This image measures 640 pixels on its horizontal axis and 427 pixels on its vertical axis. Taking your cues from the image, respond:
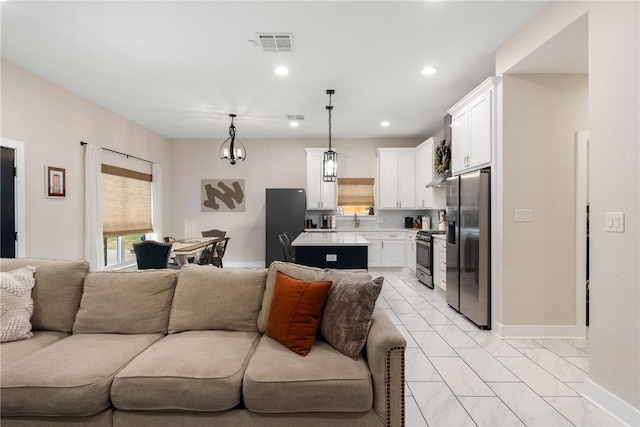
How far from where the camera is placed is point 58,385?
61.9 inches

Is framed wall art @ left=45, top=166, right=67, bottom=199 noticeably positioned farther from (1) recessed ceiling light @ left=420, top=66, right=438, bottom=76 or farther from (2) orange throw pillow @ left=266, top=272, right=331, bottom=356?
(1) recessed ceiling light @ left=420, top=66, right=438, bottom=76

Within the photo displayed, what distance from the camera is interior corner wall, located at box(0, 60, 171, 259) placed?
3.67 meters

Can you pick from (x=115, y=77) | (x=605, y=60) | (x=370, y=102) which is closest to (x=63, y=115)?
(x=115, y=77)

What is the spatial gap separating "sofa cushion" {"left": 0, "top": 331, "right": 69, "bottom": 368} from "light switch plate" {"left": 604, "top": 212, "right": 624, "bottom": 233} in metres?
3.51

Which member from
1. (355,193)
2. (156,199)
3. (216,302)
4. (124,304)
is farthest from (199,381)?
(355,193)

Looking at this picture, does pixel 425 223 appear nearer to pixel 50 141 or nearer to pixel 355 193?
pixel 355 193

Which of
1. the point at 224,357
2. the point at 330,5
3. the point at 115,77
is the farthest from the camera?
the point at 115,77

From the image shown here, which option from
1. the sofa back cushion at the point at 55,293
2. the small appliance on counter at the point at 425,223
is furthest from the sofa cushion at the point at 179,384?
the small appliance on counter at the point at 425,223

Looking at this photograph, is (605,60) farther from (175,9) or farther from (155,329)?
(155,329)

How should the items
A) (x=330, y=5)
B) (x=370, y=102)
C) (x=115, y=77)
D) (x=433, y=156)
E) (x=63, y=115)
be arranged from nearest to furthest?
(x=330, y=5)
(x=115, y=77)
(x=63, y=115)
(x=370, y=102)
(x=433, y=156)

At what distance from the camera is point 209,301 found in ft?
7.17

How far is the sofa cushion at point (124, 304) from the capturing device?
215 cm

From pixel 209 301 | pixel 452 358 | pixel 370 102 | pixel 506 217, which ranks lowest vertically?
pixel 452 358

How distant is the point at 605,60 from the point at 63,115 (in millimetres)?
5629
